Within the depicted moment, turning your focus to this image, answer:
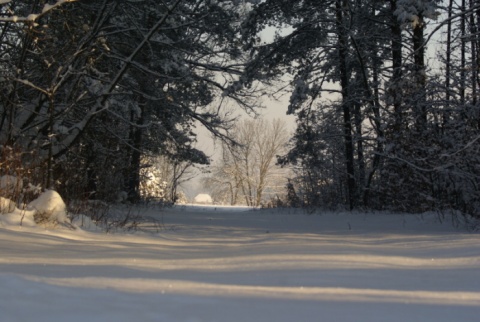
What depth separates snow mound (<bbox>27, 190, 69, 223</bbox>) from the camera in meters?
5.13

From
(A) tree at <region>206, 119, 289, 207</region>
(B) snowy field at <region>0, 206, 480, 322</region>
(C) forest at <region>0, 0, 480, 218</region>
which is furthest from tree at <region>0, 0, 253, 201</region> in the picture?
(A) tree at <region>206, 119, 289, 207</region>

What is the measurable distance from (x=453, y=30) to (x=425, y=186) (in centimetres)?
281

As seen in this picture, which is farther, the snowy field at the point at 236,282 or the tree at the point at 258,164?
the tree at the point at 258,164

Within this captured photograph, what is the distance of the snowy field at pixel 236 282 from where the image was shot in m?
2.03

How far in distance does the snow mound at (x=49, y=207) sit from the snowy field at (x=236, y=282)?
0.80m

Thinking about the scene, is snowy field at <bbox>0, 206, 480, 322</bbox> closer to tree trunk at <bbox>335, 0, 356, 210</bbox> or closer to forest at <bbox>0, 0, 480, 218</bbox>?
forest at <bbox>0, 0, 480, 218</bbox>

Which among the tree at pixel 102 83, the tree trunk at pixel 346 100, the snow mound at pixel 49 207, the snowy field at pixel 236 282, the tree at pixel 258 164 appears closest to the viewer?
the snowy field at pixel 236 282

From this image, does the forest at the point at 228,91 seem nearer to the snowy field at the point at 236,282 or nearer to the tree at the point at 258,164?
the snowy field at the point at 236,282

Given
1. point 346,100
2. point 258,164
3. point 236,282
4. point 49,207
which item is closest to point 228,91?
point 346,100

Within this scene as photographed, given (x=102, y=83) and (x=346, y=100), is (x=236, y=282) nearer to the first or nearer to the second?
(x=102, y=83)

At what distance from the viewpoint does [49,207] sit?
202 inches

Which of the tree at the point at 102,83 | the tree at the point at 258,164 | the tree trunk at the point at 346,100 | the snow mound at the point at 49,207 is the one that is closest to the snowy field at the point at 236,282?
the snow mound at the point at 49,207

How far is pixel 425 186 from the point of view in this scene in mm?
8336

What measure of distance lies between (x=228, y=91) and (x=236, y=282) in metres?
10.3
